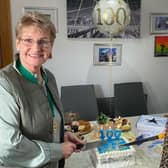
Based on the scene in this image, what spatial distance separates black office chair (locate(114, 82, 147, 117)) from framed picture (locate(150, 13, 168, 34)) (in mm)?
689

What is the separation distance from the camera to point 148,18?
291 cm

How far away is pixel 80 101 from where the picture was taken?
263 centimetres

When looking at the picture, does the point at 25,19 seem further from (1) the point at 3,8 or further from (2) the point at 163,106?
(2) the point at 163,106

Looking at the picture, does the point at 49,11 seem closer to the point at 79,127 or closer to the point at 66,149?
the point at 79,127

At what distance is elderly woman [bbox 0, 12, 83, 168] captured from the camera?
3.10ft

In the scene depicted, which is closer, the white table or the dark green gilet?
the dark green gilet

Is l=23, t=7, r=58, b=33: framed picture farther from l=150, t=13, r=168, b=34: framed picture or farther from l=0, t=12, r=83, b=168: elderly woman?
l=0, t=12, r=83, b=168: elderly woman

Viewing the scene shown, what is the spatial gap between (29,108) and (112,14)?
4.80 ft

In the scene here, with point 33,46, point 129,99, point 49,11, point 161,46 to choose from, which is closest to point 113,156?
point 33,46

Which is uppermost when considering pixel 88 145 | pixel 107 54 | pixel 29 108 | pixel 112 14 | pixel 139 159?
pixel 112 14

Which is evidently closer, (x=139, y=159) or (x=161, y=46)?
(x=139, y=159)

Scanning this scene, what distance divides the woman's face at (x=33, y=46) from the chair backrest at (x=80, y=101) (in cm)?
152

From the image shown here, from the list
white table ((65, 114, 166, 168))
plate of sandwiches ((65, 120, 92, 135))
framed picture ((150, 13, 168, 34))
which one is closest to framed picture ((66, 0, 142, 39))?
framed picture ((150, 13, 168, 34))

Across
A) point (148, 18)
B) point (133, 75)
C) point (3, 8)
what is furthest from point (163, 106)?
point (3, 8)
